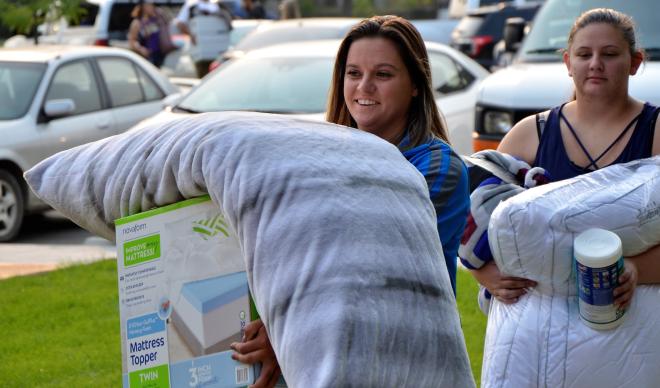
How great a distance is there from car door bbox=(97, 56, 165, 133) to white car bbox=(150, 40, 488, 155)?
168 cm

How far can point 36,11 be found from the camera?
1875 centimetres

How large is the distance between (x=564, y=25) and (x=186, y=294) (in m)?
7.26

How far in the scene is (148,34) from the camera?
19828mm

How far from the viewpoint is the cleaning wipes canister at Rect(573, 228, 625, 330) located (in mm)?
3266

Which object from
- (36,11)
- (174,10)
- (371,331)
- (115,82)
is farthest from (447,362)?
(174,10)

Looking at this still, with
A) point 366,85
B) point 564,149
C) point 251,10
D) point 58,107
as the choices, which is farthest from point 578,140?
point 251,10

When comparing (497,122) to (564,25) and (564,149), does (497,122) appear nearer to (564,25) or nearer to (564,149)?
(564,25)

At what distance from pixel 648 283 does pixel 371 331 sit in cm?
162

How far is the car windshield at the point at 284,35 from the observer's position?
48.9 ft

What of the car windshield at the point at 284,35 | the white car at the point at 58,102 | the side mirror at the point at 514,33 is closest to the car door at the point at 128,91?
the white car at the point at 58,102

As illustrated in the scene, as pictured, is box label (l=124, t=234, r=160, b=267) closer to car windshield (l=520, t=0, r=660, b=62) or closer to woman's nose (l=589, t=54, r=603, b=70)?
woman's nose (l=589, t=54, r=603, b=70)

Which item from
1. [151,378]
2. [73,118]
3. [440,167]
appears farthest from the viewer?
[73,118]

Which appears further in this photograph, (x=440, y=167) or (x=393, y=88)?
(x=393, y=88)

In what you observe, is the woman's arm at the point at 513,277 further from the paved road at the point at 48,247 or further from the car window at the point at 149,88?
the car window at the point at 149,88
